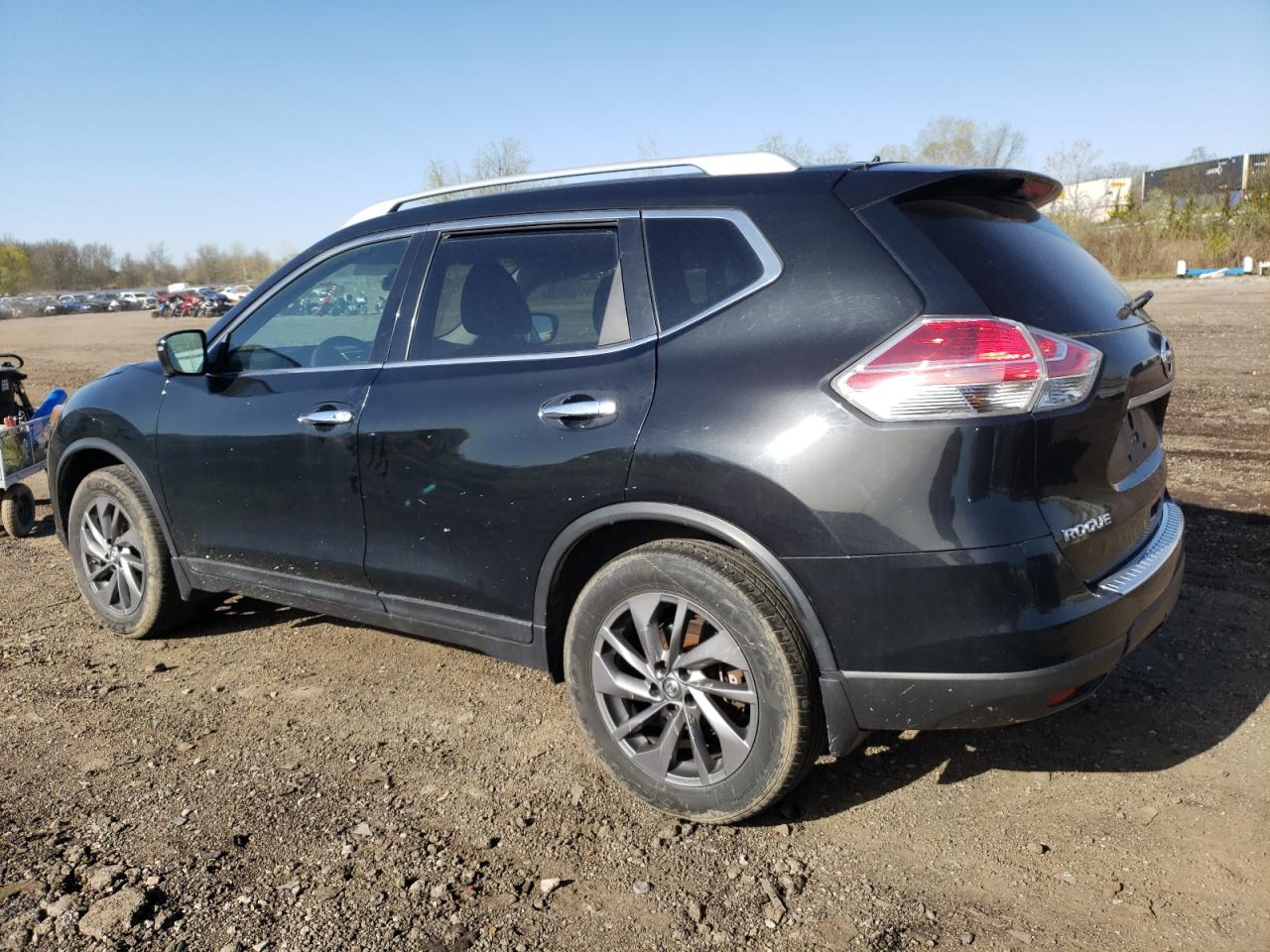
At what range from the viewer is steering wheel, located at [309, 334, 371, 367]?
384 cm

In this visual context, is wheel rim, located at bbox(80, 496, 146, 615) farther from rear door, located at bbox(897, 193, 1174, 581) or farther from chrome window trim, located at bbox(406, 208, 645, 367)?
rear door, located at bbox(897, 193, 1174, 581)

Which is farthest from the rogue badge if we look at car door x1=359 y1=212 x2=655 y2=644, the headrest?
the headrest

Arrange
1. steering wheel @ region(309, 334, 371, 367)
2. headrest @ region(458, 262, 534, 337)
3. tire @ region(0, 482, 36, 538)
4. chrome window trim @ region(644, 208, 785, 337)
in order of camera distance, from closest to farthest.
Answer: chrome window trim @ region(644, 208, 785, 337), headrest @ region(458, 262, 534, 337), steering wheel @ region(309, 334, 371, 367), tire @ region(0, 482, 36, 538)

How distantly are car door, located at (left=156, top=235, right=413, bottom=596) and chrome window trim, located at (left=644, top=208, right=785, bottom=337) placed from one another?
1.25 m

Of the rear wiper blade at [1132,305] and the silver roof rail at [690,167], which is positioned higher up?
the silver roof rail at [690,167]

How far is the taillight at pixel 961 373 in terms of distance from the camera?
2533 mm

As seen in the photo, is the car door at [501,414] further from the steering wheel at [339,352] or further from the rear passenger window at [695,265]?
the steering wheel at [339,352]

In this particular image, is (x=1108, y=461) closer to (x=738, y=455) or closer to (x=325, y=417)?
(x=738, y=455)

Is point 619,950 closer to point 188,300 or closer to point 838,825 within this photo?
point 838,825

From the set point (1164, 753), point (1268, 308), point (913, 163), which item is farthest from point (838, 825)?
point (1268, 308)

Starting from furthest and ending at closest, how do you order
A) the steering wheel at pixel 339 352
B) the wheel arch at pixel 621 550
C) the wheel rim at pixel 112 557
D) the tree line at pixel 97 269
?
1. the tree line at pixel 97 269
2. the wheel rim at pixel 112 557
3. the steering wheel at pixel 339 352
4. the wheel arch at pixel 621 550

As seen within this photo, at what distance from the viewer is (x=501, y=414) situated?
3.27 meters

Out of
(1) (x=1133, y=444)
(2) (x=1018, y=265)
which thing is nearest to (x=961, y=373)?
(2) (x=1018, y=265)

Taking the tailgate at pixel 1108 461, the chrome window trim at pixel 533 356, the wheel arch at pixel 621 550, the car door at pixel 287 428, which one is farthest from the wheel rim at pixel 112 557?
the tailgate at pixel 1108 461
